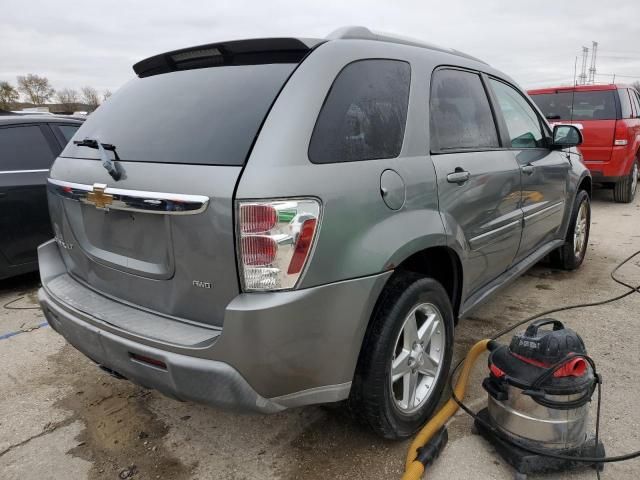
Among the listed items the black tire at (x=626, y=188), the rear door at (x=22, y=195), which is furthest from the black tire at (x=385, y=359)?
the black tire at (x=626, y=188)

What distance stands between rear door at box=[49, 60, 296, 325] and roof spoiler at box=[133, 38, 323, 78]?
0.03 meters

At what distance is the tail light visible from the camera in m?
1.64

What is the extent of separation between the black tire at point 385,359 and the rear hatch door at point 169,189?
0.65 metres

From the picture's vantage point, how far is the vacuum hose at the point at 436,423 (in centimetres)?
200

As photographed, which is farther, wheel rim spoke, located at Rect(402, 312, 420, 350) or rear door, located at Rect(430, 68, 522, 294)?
rear door, located at Rect(430, 68, 522, 294)

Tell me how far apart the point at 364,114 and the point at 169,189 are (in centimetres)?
86

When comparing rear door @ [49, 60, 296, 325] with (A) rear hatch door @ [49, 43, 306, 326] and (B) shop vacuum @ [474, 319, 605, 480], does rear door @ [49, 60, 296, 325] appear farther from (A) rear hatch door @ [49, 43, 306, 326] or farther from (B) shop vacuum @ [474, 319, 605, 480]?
(B) shop vacuum @ [474, 319, 605, 480]

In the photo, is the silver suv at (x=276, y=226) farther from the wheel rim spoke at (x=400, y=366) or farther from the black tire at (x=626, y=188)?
the black tire at (x=626, y=188)

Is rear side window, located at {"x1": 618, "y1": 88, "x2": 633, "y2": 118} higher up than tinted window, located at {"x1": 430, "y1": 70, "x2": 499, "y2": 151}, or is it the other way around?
tinted window, located at {"x1": 430, "y1": 70, "x2": 499, "y2": 151}

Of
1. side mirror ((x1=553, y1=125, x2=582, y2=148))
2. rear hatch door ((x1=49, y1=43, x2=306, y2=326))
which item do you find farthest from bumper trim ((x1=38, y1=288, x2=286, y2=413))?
side mirror ((x1=553, y1=125, x2=582, y2=148))

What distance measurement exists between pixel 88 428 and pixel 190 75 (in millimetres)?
1829

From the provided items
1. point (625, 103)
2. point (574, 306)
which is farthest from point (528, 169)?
point (625, 103)

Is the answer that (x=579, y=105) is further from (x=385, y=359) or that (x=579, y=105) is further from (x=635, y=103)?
(x=385, y=359)

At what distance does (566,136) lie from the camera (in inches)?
146
